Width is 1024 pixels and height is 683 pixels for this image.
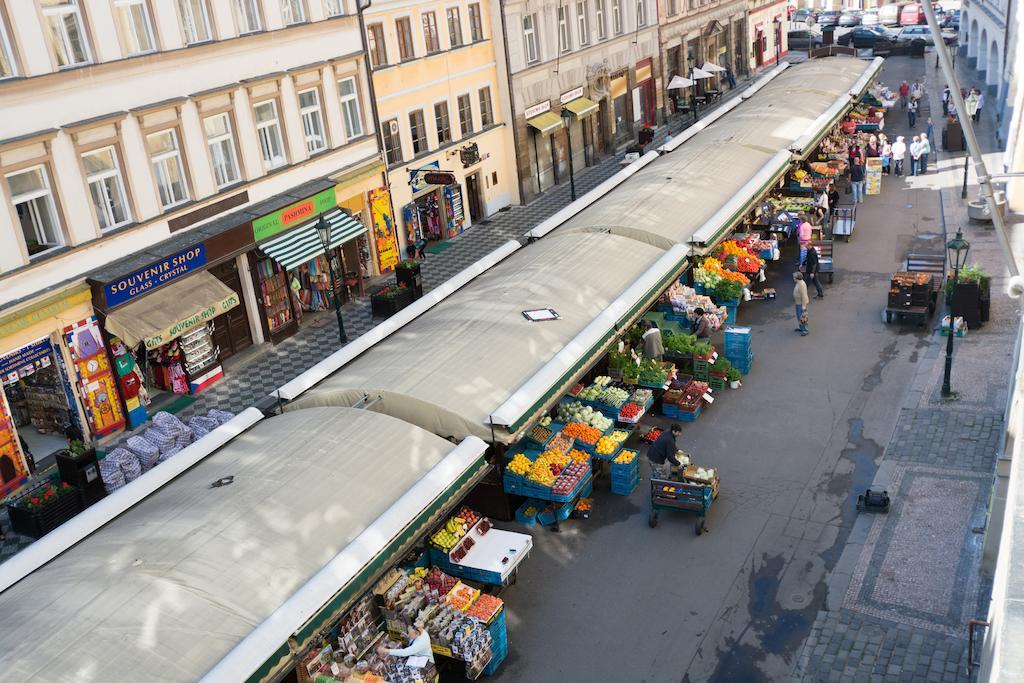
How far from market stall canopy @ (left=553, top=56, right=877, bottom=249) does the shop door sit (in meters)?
8.28

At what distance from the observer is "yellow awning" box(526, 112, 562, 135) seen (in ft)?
120

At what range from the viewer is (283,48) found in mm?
24875

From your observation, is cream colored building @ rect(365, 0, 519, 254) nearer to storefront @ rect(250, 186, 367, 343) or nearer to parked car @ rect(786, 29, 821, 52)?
storefront @ rect(250, 186, 367, 343)

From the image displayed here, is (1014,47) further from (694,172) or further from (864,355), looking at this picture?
(864,355)

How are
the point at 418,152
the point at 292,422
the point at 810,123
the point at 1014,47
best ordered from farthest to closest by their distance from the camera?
the point at 1014,47
the point at 810,123
the point at 418,152
the point at 292,422

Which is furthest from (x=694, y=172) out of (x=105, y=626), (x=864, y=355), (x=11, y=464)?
(x=105, y=626)

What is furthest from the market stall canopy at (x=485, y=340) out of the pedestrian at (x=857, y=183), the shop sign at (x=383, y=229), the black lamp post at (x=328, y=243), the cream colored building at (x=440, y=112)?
the pedestrian at (x=857, y=183)

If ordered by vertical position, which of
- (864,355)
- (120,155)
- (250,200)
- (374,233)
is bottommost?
(864,355)

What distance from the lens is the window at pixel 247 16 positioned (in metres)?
23.6

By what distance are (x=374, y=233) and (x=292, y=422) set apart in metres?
14.6

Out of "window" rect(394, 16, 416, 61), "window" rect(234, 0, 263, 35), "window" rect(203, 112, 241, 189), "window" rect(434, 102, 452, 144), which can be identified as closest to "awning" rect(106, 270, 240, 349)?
"window" rect(203, 112, 241, 189)

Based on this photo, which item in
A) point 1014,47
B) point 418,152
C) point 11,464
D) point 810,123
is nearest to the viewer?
point 11,464

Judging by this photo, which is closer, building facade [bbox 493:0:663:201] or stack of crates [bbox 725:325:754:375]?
stack of crates [bbox 725:325:754:375]

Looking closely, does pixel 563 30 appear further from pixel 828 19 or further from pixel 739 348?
pixel 828 19
